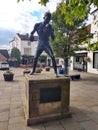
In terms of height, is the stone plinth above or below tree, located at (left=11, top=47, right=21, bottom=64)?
below

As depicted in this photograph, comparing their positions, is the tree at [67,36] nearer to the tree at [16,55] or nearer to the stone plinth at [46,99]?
the stone plinth at [46,99]

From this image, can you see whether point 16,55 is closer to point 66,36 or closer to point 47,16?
point 66,36

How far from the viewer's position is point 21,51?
44.3m

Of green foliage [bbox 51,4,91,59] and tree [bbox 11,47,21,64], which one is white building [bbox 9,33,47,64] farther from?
green foliage [bbox 51,4,91,59]

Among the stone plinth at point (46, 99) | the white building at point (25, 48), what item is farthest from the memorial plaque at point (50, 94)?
the white building at point (25, 48)

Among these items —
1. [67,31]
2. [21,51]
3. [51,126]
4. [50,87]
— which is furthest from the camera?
[21,51]

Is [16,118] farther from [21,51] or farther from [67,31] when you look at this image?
[21,51]

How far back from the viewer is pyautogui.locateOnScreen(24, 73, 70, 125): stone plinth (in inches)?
202

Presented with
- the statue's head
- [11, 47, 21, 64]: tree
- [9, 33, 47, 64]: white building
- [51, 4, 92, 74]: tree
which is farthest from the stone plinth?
[9, 33, 47, 64]: white building

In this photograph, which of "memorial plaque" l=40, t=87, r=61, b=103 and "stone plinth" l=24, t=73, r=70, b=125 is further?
"memorial plaque" l=40, t=87, r=61, b=103

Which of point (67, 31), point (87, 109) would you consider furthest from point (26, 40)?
point (87, 109)

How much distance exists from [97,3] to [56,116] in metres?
3.88

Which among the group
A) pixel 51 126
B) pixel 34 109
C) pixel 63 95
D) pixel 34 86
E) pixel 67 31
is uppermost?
pixel 67 31

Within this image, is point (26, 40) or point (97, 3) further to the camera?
point (26, 40)
